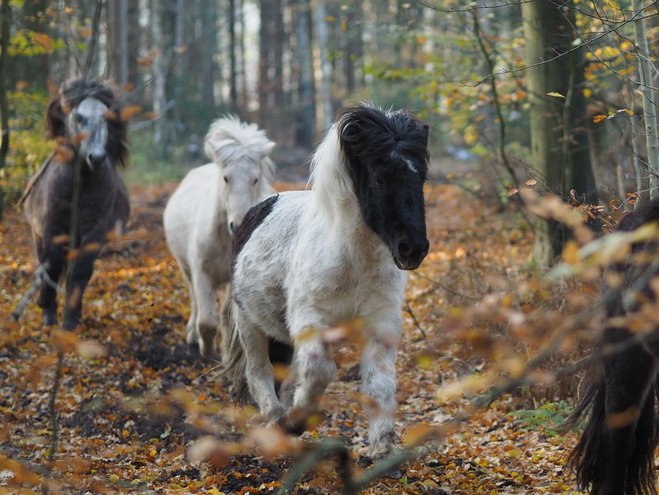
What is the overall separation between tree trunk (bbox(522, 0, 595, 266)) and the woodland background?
26 mm

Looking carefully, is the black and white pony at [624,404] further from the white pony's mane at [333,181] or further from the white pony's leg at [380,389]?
the white pony's mane at [333,181]

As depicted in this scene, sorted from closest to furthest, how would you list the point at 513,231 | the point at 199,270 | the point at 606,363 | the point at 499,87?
the point at 606,363 → the point at 199,270 → the point at 499,87 → the point at 513,231

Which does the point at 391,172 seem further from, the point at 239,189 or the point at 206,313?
the point at 206,313

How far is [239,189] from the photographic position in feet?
24.2

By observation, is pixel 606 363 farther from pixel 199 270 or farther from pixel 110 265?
pixel 110 265

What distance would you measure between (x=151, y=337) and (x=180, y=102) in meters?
18.2

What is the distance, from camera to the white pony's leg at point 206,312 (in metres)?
7.52

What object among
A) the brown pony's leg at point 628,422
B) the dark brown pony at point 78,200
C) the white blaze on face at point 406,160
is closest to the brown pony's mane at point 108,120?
the dark brown pony at point 78,200

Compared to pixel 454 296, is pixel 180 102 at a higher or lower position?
higher

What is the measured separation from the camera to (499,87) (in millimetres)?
10758

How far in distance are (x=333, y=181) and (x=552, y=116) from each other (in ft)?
15.8

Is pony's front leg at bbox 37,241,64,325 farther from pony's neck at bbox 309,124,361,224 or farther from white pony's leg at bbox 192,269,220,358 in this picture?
pony's neck at bbox 309,124,361,224

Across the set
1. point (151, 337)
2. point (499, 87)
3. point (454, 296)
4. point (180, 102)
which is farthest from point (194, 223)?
point (180, 102)

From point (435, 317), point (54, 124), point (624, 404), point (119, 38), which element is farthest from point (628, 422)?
point (119, 38)
